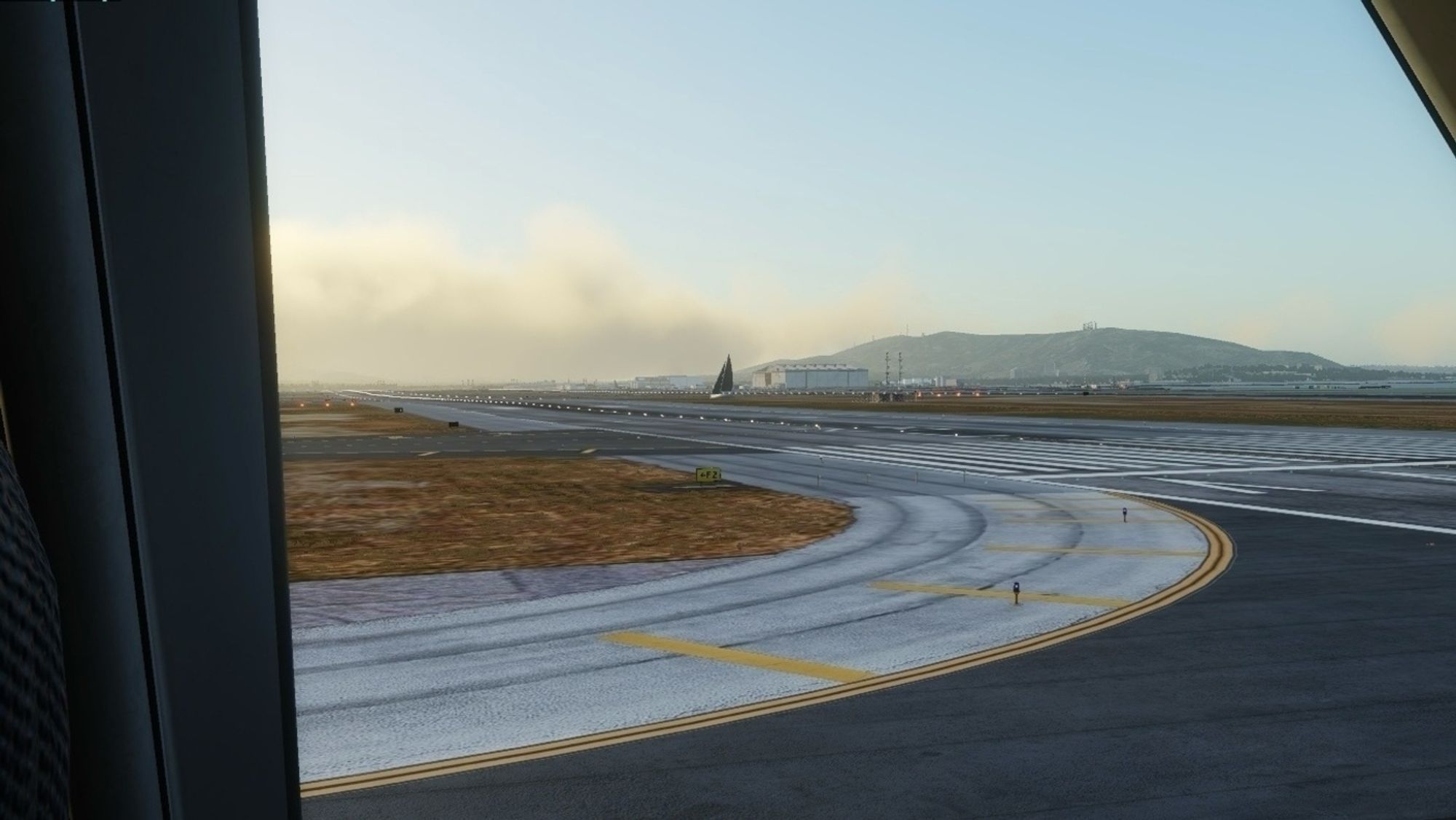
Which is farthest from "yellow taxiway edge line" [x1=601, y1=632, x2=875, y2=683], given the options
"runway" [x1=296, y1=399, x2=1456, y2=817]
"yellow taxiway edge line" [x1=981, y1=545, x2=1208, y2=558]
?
"yellow taxiway edge line" [x1=981, y1=545, x2=1208, y2=558]

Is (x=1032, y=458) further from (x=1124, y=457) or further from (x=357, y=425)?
(x=357, y=425)

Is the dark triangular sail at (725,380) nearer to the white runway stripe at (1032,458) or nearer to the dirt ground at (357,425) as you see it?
the dirt ground at (357,425)

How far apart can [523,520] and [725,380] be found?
129 metres

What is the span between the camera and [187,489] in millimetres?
2322

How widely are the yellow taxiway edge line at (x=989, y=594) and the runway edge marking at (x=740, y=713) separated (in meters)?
0.38

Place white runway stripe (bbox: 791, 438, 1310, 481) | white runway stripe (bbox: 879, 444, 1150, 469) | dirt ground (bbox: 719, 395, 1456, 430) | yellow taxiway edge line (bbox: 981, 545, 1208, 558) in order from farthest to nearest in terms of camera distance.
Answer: dirt ground (bbox: 719, 395, 1456, 430), white runway stripe (bbox: 879, 444, 1150, 469), white runway stripe (bbox: 791, 438, 1310, 481), yellow taxiway edge line (bbox: 981, 545, 1208, 558)

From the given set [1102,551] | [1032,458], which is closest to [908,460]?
[1032,458]

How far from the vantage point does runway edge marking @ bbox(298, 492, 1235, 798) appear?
8.14 m

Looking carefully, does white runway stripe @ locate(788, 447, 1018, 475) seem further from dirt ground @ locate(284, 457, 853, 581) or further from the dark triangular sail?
the dark triangular sail

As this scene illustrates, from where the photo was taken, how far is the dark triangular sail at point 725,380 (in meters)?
148

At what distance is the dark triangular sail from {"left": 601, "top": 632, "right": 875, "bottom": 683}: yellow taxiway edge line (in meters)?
134

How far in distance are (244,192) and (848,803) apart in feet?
20.3

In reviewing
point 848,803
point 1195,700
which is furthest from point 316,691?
point 1195,700

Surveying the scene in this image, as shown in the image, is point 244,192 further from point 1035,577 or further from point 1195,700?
point 1035,577
